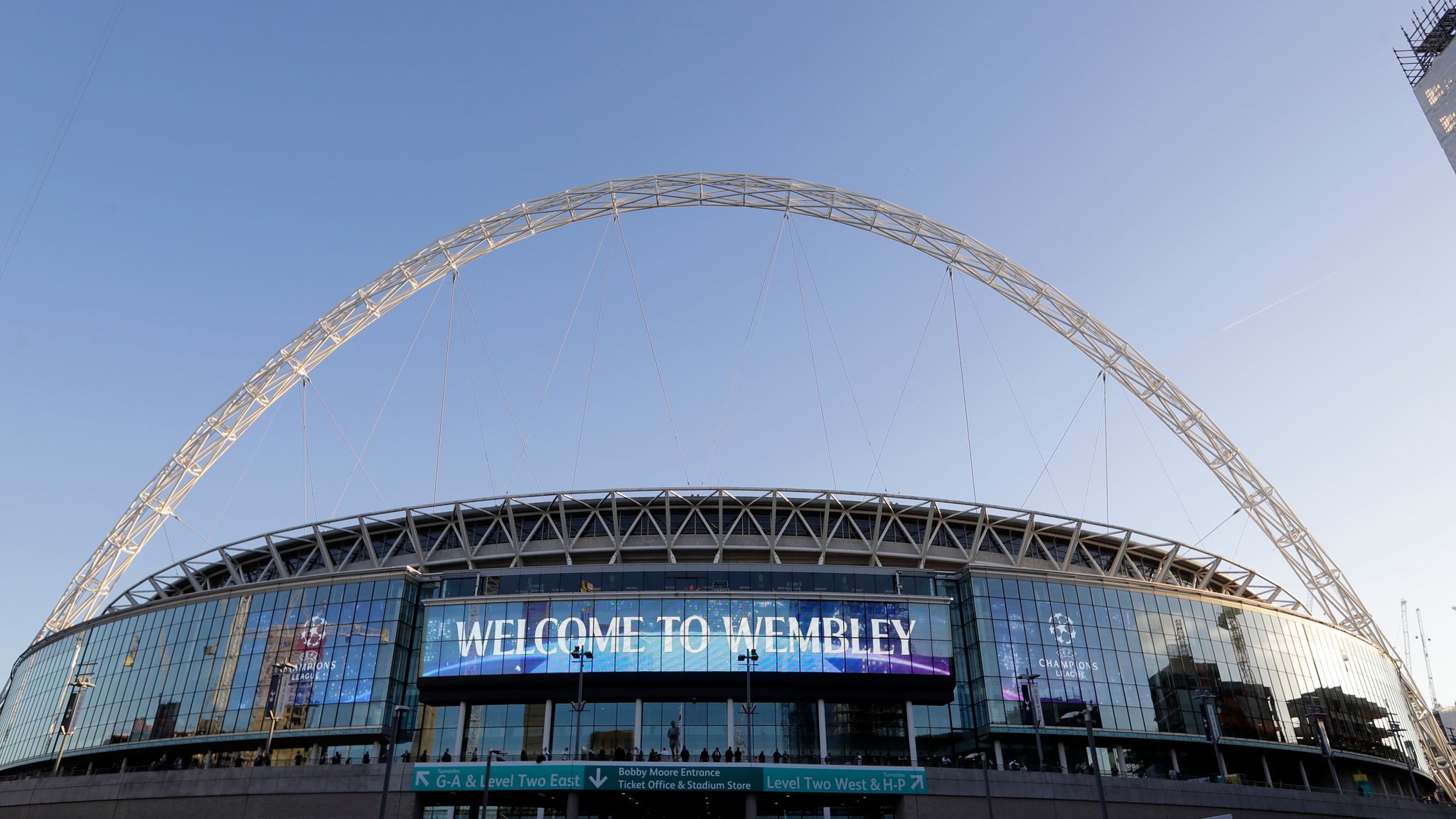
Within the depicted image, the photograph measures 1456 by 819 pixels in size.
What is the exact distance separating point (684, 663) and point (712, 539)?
1604 centimetres

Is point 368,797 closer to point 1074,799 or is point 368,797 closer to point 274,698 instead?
point 274,698

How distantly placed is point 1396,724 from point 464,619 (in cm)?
7394

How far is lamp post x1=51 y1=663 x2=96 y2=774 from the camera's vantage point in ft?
187

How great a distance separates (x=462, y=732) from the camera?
60.4 m

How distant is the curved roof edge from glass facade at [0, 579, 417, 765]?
6788 mm

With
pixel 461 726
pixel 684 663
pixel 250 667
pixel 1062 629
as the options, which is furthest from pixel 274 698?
pixel 1062 629

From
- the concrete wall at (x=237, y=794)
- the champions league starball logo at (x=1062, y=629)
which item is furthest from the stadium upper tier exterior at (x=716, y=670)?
the concrete wall at (x=237, y=794)

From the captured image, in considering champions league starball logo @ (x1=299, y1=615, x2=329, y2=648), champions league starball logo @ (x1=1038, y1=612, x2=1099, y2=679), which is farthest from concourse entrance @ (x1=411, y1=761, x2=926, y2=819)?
champions league starball logo @ (x1=1038, y1=612, x2=1099, y2=679)

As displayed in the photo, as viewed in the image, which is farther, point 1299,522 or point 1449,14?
point 1299,522

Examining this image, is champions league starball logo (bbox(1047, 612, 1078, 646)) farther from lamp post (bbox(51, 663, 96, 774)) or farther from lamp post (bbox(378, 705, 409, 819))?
lamp post (bbox(51, 663, 96, 774))

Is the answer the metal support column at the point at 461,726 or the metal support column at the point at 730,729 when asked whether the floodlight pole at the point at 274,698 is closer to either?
the metal support column at the point at 461,726

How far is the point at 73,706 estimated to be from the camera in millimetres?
59500

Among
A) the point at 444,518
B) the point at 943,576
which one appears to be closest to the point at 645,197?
the point at 444,518

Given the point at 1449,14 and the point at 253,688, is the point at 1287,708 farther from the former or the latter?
the point at 253,688
